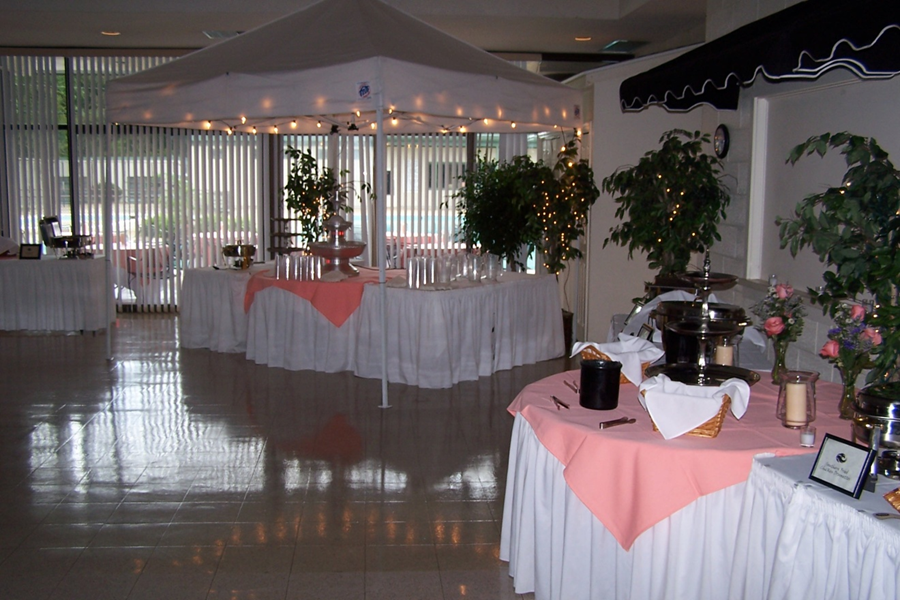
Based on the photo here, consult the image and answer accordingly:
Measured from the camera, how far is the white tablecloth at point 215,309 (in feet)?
23.0

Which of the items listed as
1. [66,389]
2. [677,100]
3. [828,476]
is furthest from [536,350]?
[828,476]

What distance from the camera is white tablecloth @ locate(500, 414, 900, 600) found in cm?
193

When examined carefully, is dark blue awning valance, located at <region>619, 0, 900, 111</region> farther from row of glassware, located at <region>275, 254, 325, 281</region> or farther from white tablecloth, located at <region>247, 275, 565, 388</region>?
row of glassware, located at <region>275, 254, 325, 281</region>

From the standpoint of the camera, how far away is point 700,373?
278 cm

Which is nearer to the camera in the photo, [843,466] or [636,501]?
[843,466]

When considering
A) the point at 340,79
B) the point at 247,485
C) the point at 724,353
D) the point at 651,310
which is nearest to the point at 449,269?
the point at 340,79

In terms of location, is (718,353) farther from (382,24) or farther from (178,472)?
(382,24)

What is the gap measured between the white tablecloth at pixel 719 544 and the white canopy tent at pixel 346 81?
2661 millimetres

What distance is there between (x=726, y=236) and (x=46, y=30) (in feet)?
22.3

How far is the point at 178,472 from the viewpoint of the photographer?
4145 mm
